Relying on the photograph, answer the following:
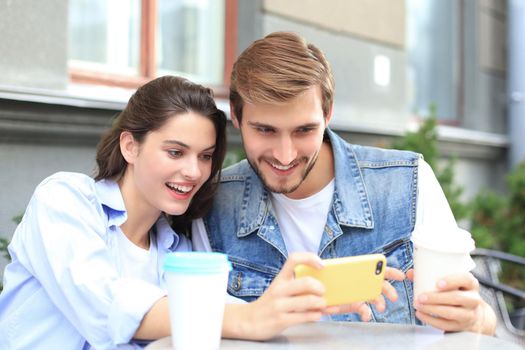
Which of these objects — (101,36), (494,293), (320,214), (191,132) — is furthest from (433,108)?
(191,132)

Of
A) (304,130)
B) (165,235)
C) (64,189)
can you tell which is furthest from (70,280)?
(304,130)

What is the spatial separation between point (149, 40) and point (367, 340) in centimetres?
275

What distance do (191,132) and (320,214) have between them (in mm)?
554

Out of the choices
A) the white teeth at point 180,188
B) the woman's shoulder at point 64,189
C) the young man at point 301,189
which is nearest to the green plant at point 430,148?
the young man at point 301,189

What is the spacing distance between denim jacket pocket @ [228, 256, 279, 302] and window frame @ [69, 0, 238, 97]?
65.6 inches

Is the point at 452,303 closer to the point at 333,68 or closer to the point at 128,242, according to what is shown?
the point at 128,242

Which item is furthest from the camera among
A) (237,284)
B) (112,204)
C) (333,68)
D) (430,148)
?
(333,68)

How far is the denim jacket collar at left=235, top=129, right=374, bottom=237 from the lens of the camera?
2242mm

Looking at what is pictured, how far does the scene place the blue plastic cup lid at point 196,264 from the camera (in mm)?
1424

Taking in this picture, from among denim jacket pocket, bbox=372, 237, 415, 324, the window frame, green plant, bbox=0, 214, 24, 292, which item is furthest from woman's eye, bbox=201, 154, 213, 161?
the window frame

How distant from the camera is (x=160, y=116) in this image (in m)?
2.12

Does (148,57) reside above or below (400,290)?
above

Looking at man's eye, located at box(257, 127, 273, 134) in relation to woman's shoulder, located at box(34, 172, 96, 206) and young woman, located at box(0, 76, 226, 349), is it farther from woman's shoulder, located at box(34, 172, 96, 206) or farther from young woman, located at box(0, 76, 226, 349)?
woman's shoulder, located at box(34, 172, 96, 206)

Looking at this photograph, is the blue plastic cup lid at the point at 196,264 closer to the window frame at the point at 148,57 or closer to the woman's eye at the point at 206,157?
the woman's eye at the point at 206,157
